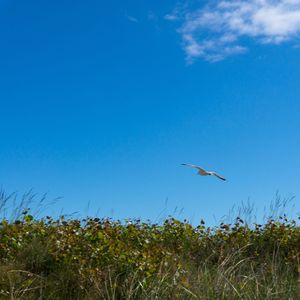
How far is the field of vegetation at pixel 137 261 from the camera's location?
716 centimetres

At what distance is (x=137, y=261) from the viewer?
8.02 meters

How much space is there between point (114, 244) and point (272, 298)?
116 inches

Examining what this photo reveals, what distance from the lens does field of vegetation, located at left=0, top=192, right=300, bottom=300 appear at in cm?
716

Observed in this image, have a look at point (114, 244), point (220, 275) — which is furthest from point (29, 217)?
point (220, 275)

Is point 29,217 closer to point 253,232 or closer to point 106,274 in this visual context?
point 106,274

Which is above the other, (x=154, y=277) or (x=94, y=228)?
(x=94, y=228)

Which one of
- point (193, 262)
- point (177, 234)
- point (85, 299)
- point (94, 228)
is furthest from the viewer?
point (177, 234)

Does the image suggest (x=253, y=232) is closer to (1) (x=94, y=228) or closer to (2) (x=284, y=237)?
(2) (x=284, y=237)

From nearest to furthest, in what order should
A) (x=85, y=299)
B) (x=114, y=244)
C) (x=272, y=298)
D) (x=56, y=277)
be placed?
1. (x=272, y=298)
2. (x=85, y=299)
3. (x=56, y=277)
4. (x=114, y=244)

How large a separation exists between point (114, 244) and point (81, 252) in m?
0.51

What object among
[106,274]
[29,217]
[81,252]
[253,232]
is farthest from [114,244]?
[253,232]

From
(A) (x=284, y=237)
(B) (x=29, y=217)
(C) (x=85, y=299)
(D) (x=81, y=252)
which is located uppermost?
(A) (x=284, y=237)

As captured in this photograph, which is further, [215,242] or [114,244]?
[215,242]

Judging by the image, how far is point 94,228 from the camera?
1014cm
